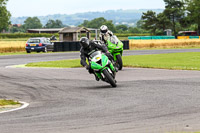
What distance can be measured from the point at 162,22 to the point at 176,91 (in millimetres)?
111008

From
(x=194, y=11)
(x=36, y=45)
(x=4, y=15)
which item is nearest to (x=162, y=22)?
(x=194, y=11)

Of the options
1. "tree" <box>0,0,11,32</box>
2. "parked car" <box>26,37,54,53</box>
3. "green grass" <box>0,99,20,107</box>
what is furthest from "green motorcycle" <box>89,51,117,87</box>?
"tree" <box>0,0,11,32</box>

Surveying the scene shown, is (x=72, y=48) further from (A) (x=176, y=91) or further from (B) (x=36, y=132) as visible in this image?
(B) (x=36, y=132)

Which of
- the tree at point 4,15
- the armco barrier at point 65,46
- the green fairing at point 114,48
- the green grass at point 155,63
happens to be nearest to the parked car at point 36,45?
the armco barrier at point 65,46

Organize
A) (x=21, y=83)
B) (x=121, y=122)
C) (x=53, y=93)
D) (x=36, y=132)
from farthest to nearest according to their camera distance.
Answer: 1. (x=21, y=83)
2. (x=53, y=93)
3. (x=121, y=122)
4. (x=36, y=132)

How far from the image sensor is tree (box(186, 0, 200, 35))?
11861cm

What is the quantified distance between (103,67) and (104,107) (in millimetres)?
3624

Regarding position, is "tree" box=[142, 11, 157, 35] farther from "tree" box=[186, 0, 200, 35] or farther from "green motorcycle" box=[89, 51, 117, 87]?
"green motorcycle" box=[89, 51, 117, 87]

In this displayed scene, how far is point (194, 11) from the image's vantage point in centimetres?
12238

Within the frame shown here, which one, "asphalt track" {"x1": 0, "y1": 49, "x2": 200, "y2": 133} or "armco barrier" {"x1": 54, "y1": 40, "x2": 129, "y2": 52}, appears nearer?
"asphalt track" {"x1": 0, "y1": 49, "x2": 200, "y2": 133}

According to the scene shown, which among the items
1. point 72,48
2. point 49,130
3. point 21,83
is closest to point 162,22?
point 72,48

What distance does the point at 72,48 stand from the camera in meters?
43.4

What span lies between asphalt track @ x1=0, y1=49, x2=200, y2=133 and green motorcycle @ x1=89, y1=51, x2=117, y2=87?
0.30 meters

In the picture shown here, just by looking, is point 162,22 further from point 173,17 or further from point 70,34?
point 70,34
